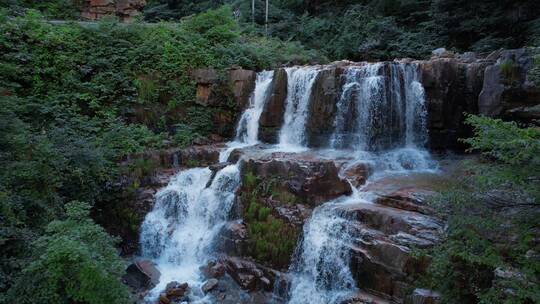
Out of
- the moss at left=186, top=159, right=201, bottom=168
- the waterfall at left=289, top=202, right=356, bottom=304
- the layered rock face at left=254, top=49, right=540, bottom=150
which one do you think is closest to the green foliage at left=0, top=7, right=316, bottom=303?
the moss at left=186, top=159, right=201, bottom=168

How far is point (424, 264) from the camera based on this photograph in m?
6.30

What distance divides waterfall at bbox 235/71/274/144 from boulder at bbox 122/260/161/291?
17.9 feet

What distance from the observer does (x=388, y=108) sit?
36.1 feet

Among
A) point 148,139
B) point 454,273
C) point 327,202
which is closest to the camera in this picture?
point 454,273

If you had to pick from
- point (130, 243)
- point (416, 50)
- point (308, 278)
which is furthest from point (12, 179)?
point (416, 50)

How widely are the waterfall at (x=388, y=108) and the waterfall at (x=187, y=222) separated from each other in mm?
3958

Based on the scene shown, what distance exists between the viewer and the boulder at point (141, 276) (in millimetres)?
8094

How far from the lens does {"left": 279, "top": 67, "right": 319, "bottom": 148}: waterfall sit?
11922 mm

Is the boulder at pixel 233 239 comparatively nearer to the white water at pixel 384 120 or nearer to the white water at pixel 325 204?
the white water at pixel 325 204

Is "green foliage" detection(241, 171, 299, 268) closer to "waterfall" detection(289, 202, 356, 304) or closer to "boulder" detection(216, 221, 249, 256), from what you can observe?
"boulder" detection(216, 221, 249, 256)

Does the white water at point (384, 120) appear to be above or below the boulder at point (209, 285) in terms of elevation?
above

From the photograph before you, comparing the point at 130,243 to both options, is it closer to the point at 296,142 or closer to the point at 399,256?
the point at 296,142

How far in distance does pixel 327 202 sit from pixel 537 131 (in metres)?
4.52

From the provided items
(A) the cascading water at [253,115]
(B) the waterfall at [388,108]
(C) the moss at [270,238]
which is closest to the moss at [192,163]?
(A) the cascading water at [253,115]
